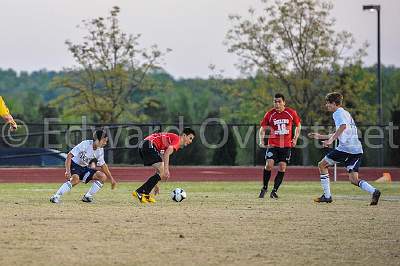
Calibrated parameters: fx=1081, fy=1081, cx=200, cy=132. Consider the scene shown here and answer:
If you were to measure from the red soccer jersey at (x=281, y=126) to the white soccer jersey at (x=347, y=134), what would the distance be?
2633 millimetres

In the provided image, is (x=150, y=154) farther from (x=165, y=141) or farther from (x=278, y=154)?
(x=278, y=154)

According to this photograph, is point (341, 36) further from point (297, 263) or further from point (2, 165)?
point (297, 263)

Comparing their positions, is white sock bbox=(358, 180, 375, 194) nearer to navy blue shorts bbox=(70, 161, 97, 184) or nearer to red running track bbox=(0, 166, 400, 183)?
navy blue shorts bbox=(70, 161, 97, 184)

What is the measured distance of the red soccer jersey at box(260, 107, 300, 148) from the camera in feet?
73.7

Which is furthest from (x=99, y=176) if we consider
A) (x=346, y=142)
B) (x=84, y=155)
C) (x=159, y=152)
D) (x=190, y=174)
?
(x=190, y=174)

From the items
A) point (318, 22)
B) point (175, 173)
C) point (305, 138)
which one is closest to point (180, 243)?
point (175, 173)

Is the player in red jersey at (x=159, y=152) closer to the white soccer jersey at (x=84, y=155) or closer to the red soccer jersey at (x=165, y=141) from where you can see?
the red soccer jersey at (x=165, y=141)

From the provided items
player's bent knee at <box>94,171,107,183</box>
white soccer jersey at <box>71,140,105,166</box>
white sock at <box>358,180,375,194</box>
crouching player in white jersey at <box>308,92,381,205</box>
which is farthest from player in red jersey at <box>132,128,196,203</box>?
white sock at <box>358,180,375,194</box>

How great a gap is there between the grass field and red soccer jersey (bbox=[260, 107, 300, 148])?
1268mm

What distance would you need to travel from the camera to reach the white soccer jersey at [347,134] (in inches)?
772

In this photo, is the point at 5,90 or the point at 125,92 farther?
the point at 5,90

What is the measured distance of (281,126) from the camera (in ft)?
73.8

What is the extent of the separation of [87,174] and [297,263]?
30.2 ft

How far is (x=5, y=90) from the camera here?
184750 millimetres
